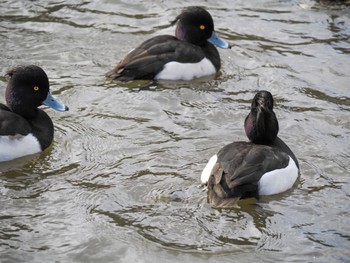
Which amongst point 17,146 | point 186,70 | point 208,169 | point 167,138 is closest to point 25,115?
point 17,146

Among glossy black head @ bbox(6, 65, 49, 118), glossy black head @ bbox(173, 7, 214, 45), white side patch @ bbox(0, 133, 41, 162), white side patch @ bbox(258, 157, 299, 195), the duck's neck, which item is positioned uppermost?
glossy black head @ bbox(173, 7, 214, 45)

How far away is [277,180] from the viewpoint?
702 cm

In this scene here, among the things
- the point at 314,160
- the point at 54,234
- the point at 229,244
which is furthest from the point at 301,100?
the point at 54,234

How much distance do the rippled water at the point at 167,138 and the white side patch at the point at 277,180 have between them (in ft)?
0.26

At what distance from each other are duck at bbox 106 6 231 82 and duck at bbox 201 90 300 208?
215 cm

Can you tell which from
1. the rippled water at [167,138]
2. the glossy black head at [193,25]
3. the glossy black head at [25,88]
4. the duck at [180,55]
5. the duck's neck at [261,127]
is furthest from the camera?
the glossy black head at [193,25]

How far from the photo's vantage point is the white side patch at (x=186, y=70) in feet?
30.8

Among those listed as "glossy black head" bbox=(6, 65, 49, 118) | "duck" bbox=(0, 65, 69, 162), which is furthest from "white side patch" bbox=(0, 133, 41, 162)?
"glossy black head" bbox=(6, 65, 49, 118)

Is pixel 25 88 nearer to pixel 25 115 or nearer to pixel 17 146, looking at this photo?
pixel 25 115

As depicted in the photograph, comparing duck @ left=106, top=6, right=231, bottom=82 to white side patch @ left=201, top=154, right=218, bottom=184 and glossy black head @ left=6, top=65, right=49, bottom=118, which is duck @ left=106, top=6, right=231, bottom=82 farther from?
white side patch @ left=201, top=154, right=218, bottom=184

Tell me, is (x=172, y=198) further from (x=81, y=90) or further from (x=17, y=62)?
(x=17, y=62)

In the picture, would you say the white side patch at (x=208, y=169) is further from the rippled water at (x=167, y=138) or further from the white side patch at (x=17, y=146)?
the white side patch at (x=17, y=146)

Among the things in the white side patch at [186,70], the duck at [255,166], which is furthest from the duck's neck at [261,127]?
the white side patch at [186,70]

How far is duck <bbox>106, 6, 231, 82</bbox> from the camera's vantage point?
30.6 feet
